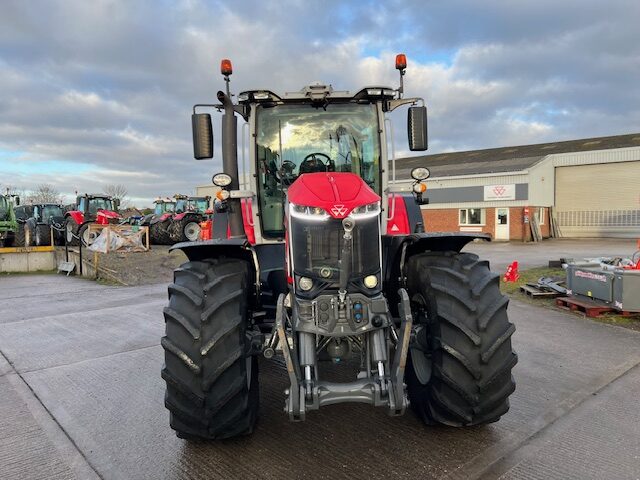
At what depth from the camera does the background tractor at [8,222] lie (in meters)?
16.1

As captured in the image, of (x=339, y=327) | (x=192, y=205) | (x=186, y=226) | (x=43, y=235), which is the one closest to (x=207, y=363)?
(x=339, y=327)

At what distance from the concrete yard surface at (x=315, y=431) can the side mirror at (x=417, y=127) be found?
2.23 metres

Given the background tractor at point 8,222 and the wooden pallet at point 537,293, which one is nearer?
the wooden pallet at point 537,293

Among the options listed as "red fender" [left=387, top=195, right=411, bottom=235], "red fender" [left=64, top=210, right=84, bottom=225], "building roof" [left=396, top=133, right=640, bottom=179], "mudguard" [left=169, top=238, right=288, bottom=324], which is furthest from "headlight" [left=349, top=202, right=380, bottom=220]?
"building roof" [left=396, top=133, right=640, bottom=179]

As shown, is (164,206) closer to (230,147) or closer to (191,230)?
(191,230)

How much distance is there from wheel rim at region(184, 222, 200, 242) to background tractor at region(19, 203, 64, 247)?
15.4 feet

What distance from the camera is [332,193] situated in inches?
113

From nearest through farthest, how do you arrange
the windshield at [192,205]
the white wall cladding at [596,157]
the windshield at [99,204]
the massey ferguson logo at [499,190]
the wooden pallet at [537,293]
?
1. the wooden pallet at [537,293]
2. the windshield at [99,204]
3. the windshield at [192,205]
4. the white wall cladding at [596,157]
5. the massey ferguson logo at [499,190]

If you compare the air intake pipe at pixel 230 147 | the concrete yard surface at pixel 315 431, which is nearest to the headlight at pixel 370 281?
the concrete yard surface at pixel 315 431

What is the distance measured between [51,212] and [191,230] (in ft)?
24.8

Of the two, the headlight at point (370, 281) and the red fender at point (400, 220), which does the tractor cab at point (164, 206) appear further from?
the headlight at point (370, 281)

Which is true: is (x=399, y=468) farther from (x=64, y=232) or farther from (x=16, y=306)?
(x=64, y=232)

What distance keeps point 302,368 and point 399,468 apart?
86cm

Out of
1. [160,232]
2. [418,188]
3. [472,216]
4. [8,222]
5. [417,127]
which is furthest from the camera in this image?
[472,216]
